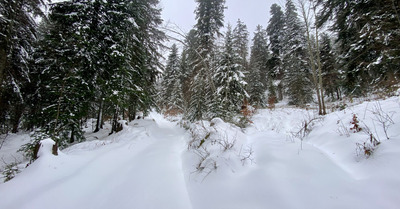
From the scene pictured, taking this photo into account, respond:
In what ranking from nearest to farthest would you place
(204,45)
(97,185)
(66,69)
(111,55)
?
(97,185), (66,69), (111,55), (204,45)

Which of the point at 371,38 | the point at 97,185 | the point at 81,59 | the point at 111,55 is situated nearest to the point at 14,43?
the point at 81,59

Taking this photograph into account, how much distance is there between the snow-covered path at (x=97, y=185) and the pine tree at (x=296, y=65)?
16.7 meters

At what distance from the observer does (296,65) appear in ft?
53.1

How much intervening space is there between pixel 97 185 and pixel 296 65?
1937 centimetres

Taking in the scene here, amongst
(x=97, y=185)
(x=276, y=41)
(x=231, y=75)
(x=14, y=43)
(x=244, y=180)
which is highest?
(x=276, y=41)

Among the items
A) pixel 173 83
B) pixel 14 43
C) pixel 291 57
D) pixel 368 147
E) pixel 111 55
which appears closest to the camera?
pixel 368 147

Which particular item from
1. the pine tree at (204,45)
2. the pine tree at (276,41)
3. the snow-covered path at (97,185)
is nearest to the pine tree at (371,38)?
the pine tree at (204,45)

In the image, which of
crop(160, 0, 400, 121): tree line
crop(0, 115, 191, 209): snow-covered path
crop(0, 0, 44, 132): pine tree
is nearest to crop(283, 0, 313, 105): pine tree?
crop(160, 0, 400, 121): tree line

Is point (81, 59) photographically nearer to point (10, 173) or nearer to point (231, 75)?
point (10, 173)

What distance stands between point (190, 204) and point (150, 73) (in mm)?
10571

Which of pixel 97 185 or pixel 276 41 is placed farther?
pixel 276 41

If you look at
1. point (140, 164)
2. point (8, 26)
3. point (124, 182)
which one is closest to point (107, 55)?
point (8, 26)

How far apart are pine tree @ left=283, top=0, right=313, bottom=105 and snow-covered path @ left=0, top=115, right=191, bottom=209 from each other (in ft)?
54.8

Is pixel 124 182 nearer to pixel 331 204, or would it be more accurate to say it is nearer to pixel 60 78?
pixel 331 204
